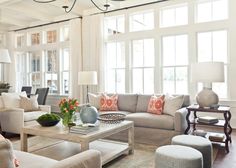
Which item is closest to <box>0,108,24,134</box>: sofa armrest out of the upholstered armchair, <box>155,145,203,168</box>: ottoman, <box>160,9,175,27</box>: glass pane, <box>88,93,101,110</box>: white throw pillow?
the upholstered armchair

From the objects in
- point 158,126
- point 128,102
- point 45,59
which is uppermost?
point 45,59

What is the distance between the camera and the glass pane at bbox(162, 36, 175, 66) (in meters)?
5.69

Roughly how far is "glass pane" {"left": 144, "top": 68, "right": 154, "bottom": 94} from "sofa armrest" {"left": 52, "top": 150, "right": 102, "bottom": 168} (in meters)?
4.34

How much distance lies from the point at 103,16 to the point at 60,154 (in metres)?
4.42

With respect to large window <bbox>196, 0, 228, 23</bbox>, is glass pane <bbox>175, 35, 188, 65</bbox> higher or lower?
lower

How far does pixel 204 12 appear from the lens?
5.33 meters

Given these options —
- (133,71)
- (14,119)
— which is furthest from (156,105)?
(14,119)

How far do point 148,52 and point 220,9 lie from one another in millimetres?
1963

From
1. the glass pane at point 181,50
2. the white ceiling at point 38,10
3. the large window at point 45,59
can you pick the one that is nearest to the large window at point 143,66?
the glass pane at point 181,50

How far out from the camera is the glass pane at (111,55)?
21.7ft

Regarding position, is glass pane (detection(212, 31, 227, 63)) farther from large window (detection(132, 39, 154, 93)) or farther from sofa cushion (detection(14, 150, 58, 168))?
sofa cushion (detection(14, 150, 58, 168))

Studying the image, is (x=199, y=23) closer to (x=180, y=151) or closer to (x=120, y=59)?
(x=120, y=59)

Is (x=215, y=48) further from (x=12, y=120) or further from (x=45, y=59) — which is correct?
→ (x=45, y=59)

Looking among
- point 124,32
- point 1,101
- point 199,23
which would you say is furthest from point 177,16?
point 1,101
